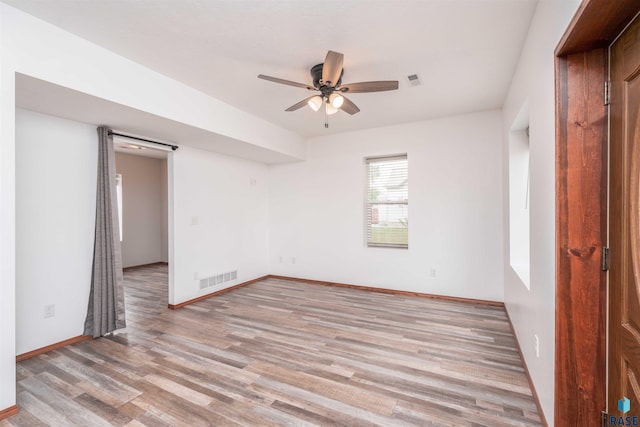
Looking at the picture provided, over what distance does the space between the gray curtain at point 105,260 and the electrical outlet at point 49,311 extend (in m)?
0.28

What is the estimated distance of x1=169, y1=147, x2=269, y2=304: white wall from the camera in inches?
158

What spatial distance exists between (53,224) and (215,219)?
2.01 meters

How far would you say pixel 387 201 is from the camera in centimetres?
469

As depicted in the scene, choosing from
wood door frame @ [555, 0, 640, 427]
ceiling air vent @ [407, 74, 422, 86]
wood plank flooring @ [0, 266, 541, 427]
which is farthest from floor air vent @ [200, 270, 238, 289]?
wood door frame @ [555, 0, 640, 427]

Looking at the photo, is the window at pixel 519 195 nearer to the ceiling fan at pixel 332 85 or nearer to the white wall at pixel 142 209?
the ceiling fan at pixel 332 85

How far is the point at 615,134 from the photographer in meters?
1.20

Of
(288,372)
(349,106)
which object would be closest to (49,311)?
(288,372)

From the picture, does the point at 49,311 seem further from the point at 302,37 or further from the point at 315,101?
the point at 302,37

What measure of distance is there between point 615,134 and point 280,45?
2178 mm

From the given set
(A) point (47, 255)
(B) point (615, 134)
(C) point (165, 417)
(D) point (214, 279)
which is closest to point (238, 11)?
(B) point (615, 134)

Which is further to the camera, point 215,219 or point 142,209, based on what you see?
point 142,209

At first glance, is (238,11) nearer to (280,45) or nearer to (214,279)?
(280,45)

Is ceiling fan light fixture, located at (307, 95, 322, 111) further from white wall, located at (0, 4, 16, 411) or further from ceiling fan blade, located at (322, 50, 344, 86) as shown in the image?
white wall, located at (0, 4, 16, 411)

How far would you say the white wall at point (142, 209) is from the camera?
20.9ft
